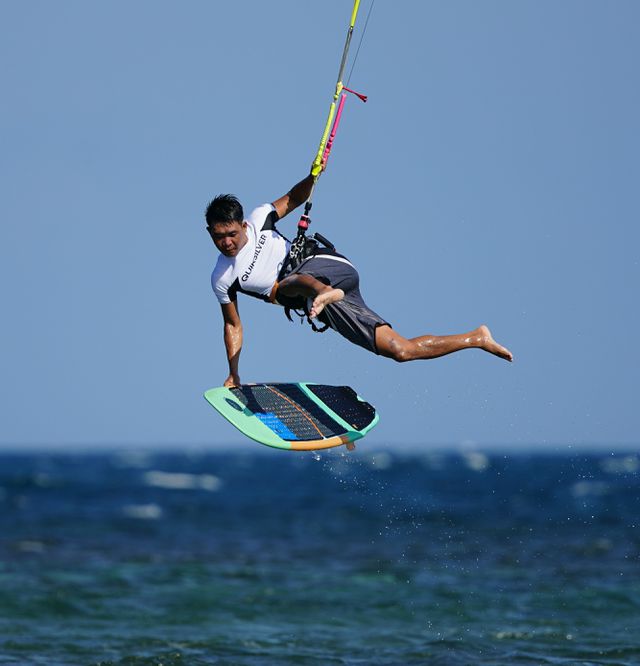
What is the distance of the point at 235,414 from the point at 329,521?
66.1 ft

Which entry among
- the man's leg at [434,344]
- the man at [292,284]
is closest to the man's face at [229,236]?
the man at [292,284]

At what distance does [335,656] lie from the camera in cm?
1351

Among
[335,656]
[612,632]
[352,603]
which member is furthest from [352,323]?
[352,603]

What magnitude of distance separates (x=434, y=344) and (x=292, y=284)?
4.65 feet

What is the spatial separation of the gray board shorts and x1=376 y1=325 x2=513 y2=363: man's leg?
0.20 meters

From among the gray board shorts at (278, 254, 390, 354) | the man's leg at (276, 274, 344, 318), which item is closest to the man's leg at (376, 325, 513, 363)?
the gray board shorts at (278, 254, 390, 354)

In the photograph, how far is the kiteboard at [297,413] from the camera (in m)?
11.2

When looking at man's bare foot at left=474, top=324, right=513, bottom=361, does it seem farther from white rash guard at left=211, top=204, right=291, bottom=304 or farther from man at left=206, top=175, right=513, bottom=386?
white rash guard at left=211, top=204, right=291, bottom=304

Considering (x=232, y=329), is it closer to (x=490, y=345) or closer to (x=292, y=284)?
(x=292, y=284)

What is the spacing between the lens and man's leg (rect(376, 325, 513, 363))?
10539 millimetres

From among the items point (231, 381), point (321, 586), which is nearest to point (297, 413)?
point (231, 381)

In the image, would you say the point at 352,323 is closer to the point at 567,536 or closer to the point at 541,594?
the point at 541,594

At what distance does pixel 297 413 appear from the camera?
11.9 m

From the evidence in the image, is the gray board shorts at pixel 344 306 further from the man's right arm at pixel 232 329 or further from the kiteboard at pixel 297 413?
the kiteboard at pixel 297 413
